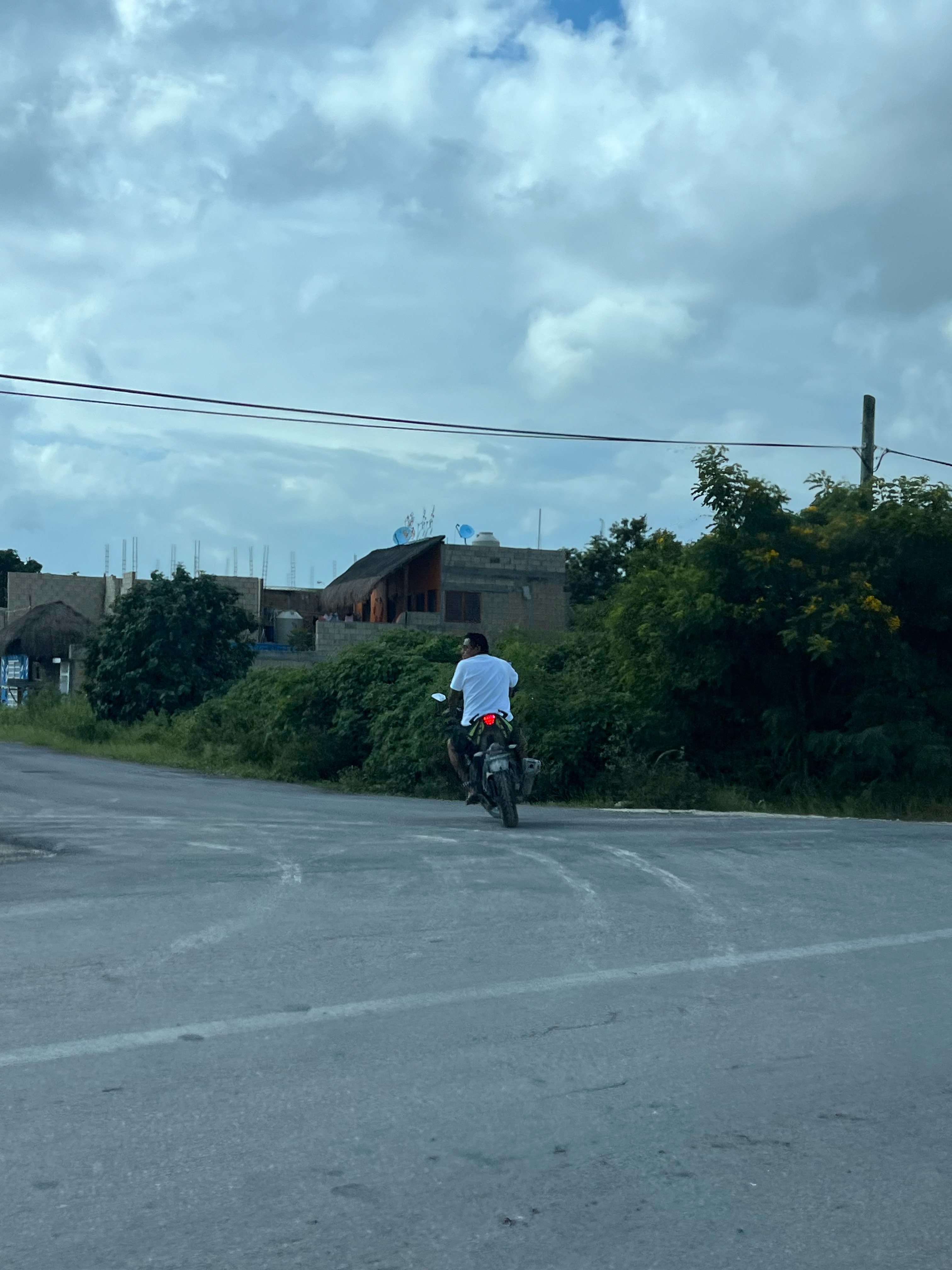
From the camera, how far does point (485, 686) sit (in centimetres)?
1388

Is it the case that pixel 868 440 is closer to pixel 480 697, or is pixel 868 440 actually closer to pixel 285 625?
pixel 480 697

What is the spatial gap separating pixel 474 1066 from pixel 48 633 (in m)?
52.7

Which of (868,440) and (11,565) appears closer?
(868,440)

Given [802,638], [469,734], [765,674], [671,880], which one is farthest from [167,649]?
[671,880]

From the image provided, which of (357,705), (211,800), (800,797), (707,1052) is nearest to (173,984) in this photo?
(707,1052)

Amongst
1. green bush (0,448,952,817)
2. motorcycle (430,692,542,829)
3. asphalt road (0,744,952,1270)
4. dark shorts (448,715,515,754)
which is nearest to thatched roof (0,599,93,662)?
green bush (0,448,952,817)

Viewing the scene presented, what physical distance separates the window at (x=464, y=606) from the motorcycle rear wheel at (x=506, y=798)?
1379 inches

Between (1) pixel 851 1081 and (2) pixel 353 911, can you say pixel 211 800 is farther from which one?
(1) pixel 851 1081

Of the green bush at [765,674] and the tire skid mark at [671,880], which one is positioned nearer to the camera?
the tire skid mark at [671,880]

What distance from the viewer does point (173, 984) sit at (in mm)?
6543

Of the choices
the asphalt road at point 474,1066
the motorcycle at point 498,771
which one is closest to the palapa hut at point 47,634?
the motorcycle at point 498,771

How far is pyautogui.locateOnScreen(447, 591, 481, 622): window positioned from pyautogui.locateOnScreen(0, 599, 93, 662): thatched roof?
52.5ft

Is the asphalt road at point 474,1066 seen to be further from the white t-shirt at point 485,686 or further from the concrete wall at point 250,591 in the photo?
the concrete wall at point 250,591

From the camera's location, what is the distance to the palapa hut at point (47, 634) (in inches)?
2173
